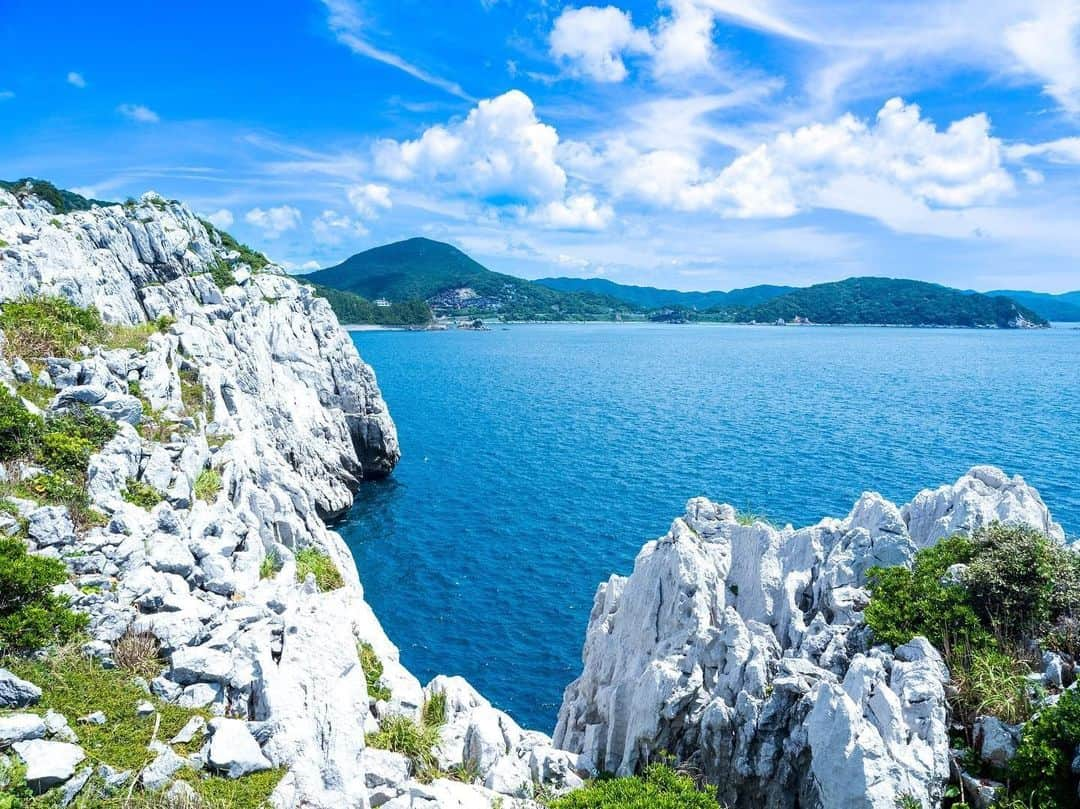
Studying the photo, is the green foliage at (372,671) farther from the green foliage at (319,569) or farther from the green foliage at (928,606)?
the green foliage at (928,606)

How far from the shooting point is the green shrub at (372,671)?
18.9 meters

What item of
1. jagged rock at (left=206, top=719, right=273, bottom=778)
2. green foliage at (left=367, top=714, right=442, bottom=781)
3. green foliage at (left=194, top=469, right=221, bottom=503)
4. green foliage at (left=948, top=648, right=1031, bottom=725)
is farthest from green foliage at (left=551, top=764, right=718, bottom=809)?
green foliage at (left=194, top=469, right=221, bottom=503)

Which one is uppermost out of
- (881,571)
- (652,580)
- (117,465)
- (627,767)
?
(117,465)

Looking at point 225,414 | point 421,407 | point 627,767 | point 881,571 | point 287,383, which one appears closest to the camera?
point 627,767

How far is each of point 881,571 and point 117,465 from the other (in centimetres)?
2788

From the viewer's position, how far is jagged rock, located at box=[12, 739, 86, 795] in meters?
11.5

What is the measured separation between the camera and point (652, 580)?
27.3 m

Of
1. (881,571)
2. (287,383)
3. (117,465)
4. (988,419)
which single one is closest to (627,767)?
(881,571)

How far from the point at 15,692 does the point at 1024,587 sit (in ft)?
87.4

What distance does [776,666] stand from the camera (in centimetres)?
2180

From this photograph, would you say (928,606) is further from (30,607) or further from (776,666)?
(30,607)

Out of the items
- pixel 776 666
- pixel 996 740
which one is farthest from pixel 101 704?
pixel 996 740

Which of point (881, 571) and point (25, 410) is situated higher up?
point (25, 410)

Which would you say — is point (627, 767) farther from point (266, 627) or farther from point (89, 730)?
point (89, 730)
